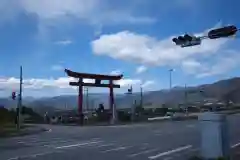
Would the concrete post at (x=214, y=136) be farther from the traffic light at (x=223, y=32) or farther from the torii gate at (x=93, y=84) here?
the torii gate at (x=93, y=84)

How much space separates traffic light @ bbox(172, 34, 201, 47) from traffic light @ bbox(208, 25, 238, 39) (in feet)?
3.14

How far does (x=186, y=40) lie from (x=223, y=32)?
2.14 metres

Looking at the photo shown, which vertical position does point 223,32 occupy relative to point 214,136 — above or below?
above

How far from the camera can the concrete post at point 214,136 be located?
12.0 metres

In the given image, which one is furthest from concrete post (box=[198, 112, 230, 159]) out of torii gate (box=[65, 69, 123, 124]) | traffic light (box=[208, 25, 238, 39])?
torii gate (box=[65, 69, 123, 124])

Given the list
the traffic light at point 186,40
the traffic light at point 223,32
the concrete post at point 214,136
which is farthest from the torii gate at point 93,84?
the concrete post at point 214,136

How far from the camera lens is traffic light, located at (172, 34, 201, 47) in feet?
65.4

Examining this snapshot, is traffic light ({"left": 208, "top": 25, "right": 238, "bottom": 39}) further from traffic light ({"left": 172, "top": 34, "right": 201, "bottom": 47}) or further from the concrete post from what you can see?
the concrete post

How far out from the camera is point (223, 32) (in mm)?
18531

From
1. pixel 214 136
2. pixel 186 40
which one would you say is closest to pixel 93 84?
pixel 186 40

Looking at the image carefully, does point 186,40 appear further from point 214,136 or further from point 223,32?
point 214,136

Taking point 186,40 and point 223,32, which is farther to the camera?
point 186,40

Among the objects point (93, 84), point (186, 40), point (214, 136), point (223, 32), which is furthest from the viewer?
point (93, 84)

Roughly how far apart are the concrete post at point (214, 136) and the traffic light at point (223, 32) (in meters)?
7.20
